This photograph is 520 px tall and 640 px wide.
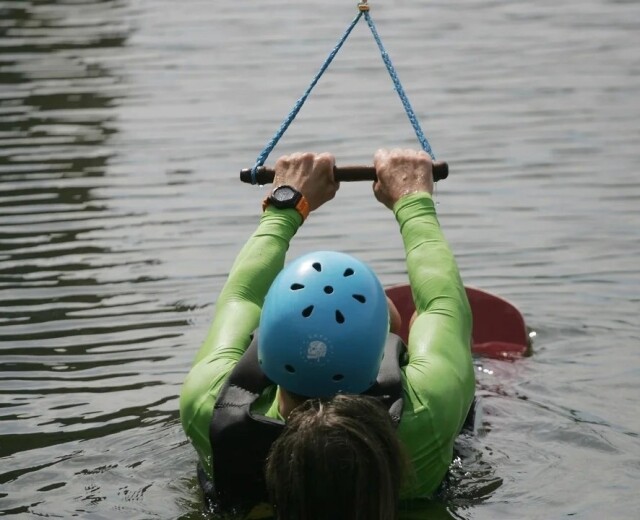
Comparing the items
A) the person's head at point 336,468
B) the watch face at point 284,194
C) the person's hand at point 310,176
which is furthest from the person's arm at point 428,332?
the person's head at point 336,468

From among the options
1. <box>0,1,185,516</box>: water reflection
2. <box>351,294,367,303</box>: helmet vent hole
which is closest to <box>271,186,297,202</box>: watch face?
<box>351,294,367,303</box>: helmet vent hole

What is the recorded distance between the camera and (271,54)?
18172 millimetres

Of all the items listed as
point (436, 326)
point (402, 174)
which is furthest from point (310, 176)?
Result: point (436, 326)

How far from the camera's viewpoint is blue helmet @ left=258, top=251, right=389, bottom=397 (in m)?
4.55

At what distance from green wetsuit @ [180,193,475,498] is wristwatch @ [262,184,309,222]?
0.10ft

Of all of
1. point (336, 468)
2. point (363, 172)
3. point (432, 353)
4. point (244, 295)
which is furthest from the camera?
point (363, 172)

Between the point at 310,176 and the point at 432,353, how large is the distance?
3.27 feet

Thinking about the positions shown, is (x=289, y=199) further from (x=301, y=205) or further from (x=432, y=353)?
(x=432, y=353)

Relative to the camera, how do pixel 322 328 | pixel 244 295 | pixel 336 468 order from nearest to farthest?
1. pixel 336 468
2. pixel 322 328
3. pixel 244 295

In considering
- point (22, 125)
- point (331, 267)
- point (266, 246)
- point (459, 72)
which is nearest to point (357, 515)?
point (331, 267)

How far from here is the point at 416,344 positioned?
17.0 feet

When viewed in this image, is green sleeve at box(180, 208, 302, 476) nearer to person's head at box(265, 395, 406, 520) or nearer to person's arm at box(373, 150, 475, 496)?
person's arm at box(373, 150, 475, 496)

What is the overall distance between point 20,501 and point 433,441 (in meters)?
2.20

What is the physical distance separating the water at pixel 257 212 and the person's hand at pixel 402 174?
4.12 ft
